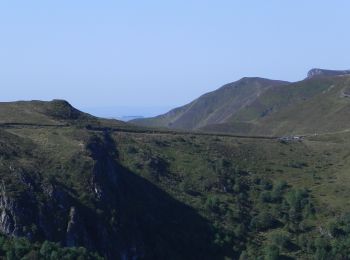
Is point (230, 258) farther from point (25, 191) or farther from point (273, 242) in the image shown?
point (25, 191)

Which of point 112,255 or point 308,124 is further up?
point 308,124

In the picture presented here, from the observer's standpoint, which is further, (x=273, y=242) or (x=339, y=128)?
(x=339, y=128)

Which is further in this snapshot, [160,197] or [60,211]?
[160,197]

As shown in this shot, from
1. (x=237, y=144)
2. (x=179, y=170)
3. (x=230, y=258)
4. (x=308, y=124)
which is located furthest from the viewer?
(x=308, y=124)

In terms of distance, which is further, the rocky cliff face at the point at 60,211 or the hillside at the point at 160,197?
the hillside at the point at 160,197

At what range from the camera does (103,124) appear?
12700cm

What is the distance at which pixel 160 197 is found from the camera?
327 feet

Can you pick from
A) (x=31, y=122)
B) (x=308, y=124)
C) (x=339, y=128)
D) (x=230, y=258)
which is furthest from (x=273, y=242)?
(x=308, y=124)

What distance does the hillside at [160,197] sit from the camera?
82.1 m

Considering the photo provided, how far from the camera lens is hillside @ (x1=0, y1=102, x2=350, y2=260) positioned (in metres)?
82.1

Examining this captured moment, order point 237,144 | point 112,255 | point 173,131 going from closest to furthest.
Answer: point 112,255 → point 237,144 → point 173,131

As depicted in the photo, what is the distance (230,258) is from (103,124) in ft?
150

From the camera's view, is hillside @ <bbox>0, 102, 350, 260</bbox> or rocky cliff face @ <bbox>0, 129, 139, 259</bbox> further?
hillside @ <bbox>0, 102, 350, 260</bbox>

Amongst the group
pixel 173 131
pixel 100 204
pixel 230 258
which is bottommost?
pixel 230 258
